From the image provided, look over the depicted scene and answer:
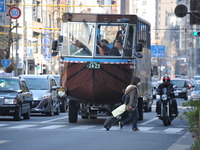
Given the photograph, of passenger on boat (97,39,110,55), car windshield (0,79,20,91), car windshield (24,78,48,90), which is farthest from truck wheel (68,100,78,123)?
car windshield (24,78,48,90)

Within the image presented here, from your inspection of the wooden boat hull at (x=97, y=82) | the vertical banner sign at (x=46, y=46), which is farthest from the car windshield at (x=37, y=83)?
the vertical banner sign at (x=46, y=46)

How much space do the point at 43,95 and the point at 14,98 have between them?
19.3 ft

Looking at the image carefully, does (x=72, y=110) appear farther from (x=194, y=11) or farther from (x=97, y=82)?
(x=194, y=11)

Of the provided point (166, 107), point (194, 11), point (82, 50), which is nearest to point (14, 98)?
point (82, 50)

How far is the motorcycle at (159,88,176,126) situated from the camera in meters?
27.0

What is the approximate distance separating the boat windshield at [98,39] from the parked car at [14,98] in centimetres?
317

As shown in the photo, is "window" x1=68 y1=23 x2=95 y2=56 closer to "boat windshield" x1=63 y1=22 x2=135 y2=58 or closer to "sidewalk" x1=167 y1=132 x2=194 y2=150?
"boat windshield" x1=63 y1=22 x2=135 y2=58

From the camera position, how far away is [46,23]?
97062mm

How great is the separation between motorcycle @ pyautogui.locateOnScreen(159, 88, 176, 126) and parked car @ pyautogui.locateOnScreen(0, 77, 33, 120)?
552 cm

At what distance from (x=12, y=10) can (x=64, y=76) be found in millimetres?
23056

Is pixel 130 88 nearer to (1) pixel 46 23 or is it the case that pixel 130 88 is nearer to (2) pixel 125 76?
(2) pixel 125 76

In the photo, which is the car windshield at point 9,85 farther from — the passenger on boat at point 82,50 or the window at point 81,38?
the passenger on boat at point 82,50

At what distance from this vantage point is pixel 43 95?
34531 mm

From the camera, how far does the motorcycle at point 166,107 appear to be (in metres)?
27.0
